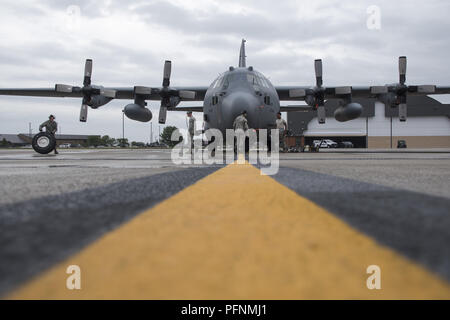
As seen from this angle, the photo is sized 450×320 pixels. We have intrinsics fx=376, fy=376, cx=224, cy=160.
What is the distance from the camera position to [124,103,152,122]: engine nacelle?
57.6 ft

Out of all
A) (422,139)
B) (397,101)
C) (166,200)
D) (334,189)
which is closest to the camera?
(166,200)

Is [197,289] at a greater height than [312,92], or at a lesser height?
lesser

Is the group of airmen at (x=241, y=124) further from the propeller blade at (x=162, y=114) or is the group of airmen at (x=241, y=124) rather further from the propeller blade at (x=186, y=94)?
the propeller blade at (x=186, y=94)

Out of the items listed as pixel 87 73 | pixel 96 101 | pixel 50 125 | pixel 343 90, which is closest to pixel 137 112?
pixel 96 101

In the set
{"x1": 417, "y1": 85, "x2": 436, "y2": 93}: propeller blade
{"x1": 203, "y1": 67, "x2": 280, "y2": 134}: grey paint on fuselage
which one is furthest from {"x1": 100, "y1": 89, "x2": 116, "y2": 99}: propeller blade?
{"x1": 417, "y1": 85, "x2": 436, "y2": 93}: propeller blade

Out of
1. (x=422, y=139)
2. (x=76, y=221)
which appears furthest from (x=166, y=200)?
(x=422, y=139)

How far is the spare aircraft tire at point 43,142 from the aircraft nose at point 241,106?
23.3 feet

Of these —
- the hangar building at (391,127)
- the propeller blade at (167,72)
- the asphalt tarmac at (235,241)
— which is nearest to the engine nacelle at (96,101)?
the propeller blade at (167,72)

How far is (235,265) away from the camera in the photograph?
1.03m

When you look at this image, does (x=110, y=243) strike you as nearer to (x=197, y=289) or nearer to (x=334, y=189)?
(x=197, y=289)

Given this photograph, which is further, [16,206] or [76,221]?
[16,206]

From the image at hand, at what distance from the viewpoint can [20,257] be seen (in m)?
1.05

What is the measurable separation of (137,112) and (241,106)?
701cm
